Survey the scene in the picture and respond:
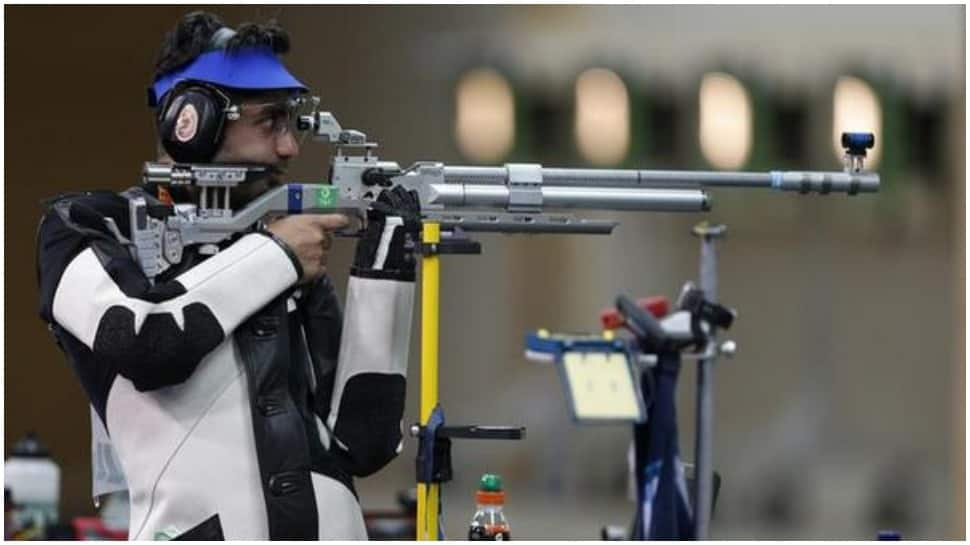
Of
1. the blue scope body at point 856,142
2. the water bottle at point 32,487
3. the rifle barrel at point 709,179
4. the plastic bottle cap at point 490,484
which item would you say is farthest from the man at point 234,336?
the water bottle at point 32,487

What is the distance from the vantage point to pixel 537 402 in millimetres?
8078

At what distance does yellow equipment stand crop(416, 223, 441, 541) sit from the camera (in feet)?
15.3

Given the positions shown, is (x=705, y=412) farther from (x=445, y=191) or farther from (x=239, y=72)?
(x=239, y=72)

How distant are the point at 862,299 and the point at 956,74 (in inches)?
31.1

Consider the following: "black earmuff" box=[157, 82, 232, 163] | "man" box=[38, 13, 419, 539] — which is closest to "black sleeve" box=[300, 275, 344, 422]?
"man" box=[38, 13, 419, 539]

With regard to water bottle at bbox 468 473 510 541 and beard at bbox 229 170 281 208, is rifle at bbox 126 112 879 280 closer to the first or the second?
beard at bbox 229 170 281 208

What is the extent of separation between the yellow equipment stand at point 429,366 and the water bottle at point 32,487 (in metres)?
2.42

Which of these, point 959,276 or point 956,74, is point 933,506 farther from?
point 956,74

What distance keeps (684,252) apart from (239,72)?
12.3 feet

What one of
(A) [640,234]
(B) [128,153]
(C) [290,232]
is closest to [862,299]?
(A) [640,234]

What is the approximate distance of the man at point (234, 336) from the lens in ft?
14.8

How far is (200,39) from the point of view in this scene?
4723 millimetres

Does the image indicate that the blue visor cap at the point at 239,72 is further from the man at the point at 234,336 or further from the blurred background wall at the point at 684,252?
the blurred background wall at the point at 684,252

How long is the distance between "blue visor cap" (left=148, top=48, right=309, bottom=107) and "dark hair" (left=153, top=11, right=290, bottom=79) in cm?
1
